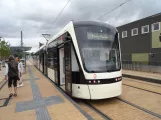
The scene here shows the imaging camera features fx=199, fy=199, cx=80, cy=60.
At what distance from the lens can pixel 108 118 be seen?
6.09m

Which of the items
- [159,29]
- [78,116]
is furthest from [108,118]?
[159,29]

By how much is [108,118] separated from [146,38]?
2216 centimetres

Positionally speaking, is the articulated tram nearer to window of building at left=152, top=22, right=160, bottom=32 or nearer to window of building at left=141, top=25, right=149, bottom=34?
window of building at left=152, top=22, right=160, bottom=32

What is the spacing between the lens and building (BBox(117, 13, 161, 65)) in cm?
2384

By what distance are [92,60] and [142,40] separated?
840 inches

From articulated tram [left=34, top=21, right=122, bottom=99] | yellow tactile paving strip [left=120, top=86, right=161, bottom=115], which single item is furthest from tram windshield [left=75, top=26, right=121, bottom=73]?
yellow tactile paving strip [left=120, top=86, right=161, bottom=115]

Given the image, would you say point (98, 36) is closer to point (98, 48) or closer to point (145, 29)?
point (98, 48)

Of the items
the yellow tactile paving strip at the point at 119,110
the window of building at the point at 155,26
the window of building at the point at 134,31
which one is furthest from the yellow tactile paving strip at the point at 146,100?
the window of building at the point at 134,31

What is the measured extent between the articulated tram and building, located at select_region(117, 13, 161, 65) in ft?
49.1

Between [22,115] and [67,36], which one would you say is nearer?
[22,115]

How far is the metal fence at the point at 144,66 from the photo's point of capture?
62.6 ft

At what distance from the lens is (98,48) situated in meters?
7.78

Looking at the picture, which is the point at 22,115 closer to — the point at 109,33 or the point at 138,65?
the point at 109,33

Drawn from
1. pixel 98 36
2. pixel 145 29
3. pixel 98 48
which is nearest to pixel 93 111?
pixel 98 48
